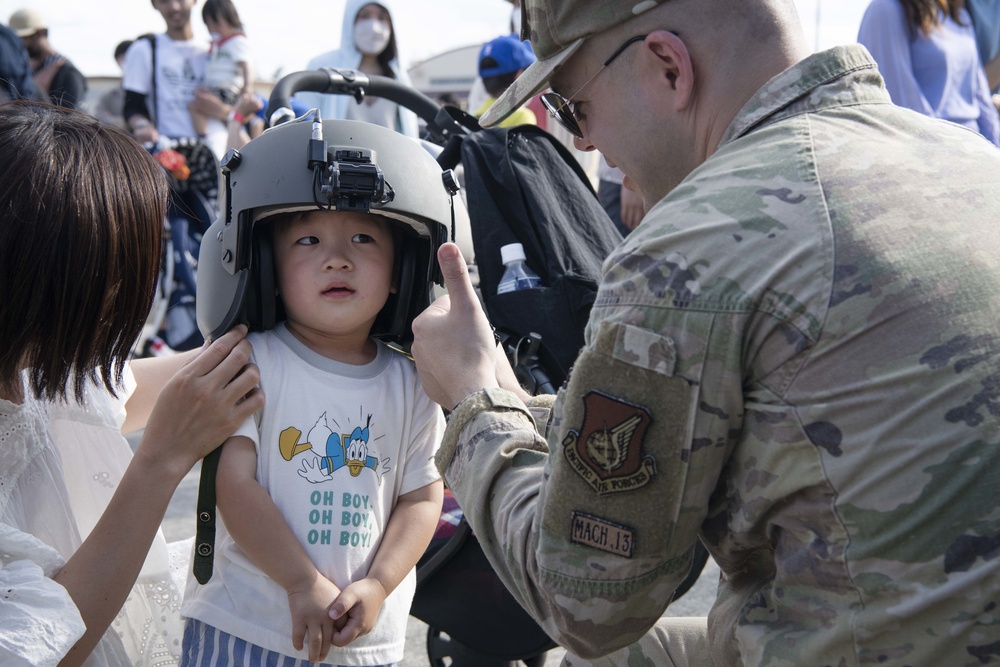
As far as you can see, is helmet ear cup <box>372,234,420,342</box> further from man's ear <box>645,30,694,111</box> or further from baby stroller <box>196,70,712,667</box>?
man's ear <box>645,30,694,111</box>

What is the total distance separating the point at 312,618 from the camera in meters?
1.80

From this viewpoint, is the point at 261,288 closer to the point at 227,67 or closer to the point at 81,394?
the point at 81,394

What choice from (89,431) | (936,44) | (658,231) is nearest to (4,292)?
(89,431)

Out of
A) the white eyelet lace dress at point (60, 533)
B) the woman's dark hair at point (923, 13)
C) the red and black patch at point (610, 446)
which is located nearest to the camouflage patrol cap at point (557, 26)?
the red and black patch at point (610, 446)

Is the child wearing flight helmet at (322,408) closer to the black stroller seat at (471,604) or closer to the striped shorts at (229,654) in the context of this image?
the striped shorts at (229,654)

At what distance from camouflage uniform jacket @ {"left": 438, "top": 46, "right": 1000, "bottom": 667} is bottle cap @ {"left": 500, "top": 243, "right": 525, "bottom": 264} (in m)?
1.18

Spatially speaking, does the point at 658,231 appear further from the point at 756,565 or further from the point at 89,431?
the point at 89,431

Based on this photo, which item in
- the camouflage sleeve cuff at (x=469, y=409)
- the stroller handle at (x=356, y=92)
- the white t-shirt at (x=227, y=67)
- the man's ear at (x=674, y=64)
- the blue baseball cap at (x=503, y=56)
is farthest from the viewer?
the white t-shirt at (x=227, y=67)

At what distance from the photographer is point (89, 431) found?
1.98 meters

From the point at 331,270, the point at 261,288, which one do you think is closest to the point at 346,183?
the point at 331,270

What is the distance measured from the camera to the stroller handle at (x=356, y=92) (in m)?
2.49

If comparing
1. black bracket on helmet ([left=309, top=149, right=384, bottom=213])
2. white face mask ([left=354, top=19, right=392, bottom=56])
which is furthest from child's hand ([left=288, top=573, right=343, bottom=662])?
white face mask ([left=354, top=19, right=392, bottom=56])

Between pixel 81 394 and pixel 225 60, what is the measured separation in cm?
468

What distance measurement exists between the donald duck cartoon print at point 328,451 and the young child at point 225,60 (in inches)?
180
